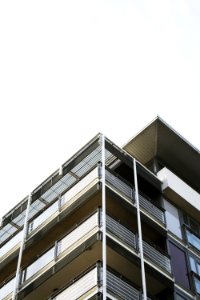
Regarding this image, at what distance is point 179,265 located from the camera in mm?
26219

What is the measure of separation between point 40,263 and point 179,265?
6.45 meters

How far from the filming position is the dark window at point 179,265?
83.7 ft

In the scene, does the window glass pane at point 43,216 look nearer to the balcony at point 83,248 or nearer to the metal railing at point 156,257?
the balcony at point 83,248

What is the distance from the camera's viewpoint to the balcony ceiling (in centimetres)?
3219

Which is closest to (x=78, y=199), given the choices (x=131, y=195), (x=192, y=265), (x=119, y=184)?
(x=119, y=184)

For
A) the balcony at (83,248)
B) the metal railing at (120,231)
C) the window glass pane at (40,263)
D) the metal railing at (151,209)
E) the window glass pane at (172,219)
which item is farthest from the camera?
the window glass pane at (172,219)

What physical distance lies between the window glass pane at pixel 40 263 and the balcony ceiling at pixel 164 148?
378 inches

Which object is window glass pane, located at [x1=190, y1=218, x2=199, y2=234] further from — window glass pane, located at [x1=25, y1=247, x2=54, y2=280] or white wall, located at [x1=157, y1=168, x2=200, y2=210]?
window glass pane, located at [x1=25, y1=247, x2=54, y2=280]

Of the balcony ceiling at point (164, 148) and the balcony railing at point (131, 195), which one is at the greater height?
the balcony ceiling at point (164, 148)

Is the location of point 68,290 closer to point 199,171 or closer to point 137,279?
point 137,279

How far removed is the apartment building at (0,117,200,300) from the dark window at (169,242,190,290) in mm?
60

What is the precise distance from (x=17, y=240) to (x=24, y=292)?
427 cm

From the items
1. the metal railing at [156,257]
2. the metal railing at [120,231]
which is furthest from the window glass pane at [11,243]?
the metal railing at [156,257]

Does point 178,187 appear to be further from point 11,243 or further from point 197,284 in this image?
point 11,243
